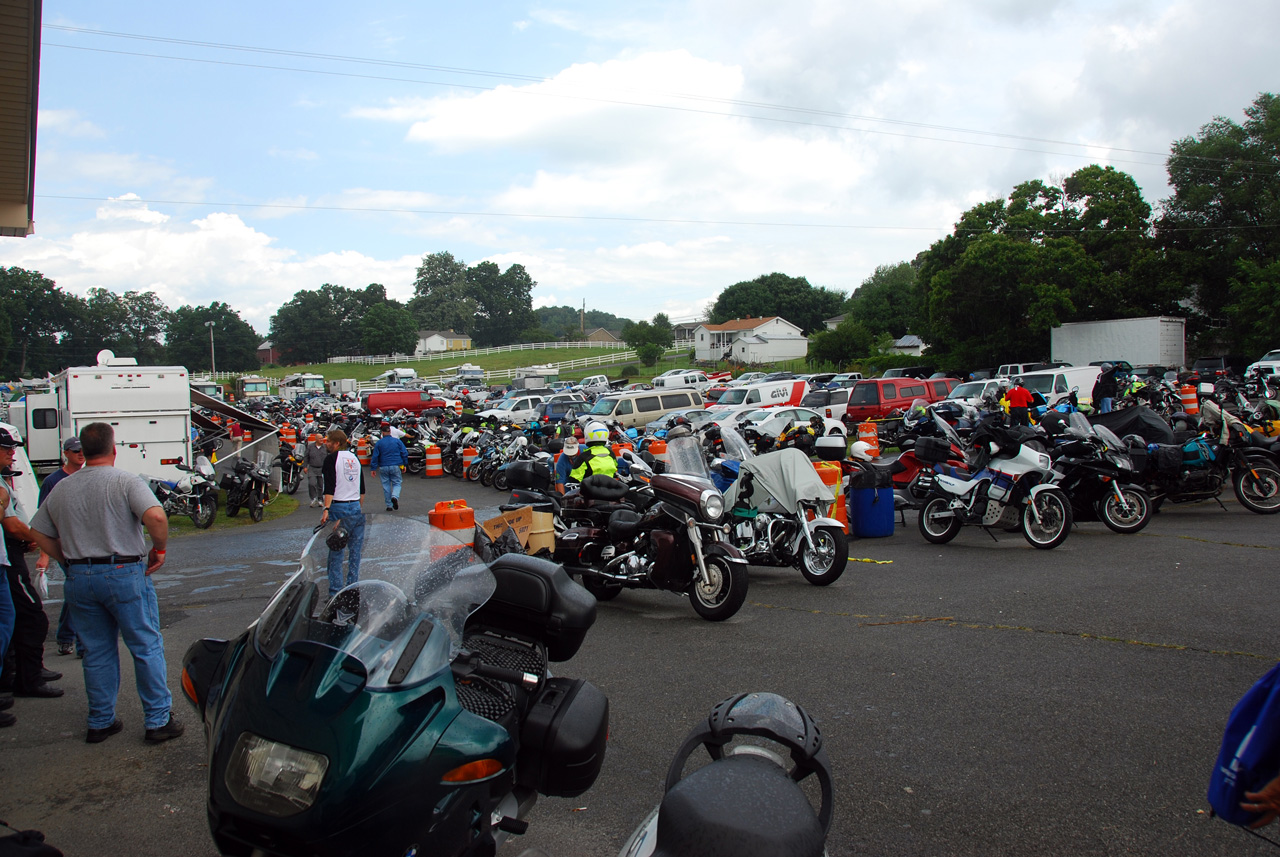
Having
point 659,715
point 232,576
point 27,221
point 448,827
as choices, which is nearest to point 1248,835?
point 659,715

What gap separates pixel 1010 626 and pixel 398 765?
552 cm

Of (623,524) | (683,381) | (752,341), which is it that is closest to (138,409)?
(623,524)

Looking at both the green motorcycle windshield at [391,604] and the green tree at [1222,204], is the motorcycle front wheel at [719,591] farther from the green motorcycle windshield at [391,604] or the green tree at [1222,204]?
the green tree at [1222,204]

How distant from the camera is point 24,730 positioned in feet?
16.1

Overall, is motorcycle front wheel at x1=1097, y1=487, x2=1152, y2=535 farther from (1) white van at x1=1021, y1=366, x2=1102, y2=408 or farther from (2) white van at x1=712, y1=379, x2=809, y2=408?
(2) white van at x1=712, y1=379, x2=809, y2=408

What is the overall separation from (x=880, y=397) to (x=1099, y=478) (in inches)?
680

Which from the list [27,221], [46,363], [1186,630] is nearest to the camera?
[1186,630]

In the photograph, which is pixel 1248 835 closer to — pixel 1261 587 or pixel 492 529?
pixel 1261 587

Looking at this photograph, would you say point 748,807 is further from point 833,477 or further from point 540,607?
point 833,477

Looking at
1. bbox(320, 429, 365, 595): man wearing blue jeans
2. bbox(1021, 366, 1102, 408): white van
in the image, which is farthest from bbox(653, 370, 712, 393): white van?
bbox(320, 429, 365, 595): man wearing blue jeans

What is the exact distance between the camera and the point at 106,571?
4465 mm

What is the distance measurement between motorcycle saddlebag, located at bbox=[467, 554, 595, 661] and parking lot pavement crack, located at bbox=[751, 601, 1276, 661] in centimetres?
405

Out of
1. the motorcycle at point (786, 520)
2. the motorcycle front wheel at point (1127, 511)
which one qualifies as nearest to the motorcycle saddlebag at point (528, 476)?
the motorcycle at point (786, 520)

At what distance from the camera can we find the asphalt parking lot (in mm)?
3533
